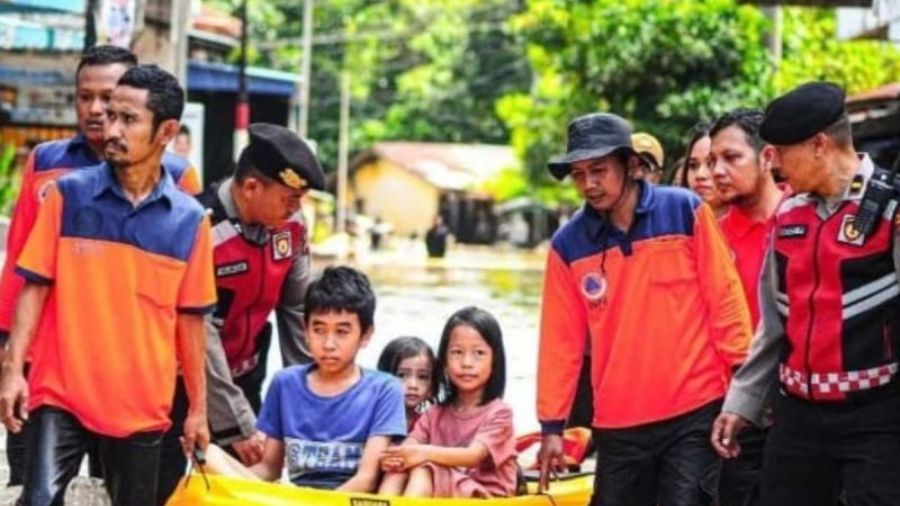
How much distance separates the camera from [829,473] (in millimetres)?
5395

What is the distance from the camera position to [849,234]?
528cm

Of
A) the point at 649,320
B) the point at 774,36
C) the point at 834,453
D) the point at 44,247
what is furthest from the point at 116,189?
the point at 774,36

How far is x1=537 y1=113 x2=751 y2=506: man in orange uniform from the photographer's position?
6.12 metres

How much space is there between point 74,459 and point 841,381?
2.29 meters

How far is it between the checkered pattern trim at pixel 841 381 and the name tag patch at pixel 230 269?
2.18 metres

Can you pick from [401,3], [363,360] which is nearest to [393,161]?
[401,3]

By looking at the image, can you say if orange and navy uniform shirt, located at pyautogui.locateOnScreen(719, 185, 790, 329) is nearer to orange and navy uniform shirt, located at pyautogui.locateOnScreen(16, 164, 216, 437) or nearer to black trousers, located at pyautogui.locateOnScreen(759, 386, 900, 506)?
black trousers, located at pyautogui.locateOnScreen(759, 386, 900, 506)

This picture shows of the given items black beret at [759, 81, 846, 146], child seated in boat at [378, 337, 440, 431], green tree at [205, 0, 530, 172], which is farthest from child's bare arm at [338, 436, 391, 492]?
green tree at [205, 0, 530, 172]

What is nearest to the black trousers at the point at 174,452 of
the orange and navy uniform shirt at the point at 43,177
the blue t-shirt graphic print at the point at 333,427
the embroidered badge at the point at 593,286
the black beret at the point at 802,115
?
the blue t-shirt graphic print at the point at 333,427

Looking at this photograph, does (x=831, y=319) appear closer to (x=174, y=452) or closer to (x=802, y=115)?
(x=802, y=115)

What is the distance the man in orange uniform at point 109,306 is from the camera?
213 inches

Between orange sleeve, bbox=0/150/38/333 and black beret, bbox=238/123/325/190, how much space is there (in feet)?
2.53

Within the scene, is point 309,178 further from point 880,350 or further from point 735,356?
point 880,350

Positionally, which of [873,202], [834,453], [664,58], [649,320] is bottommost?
[834,453]
